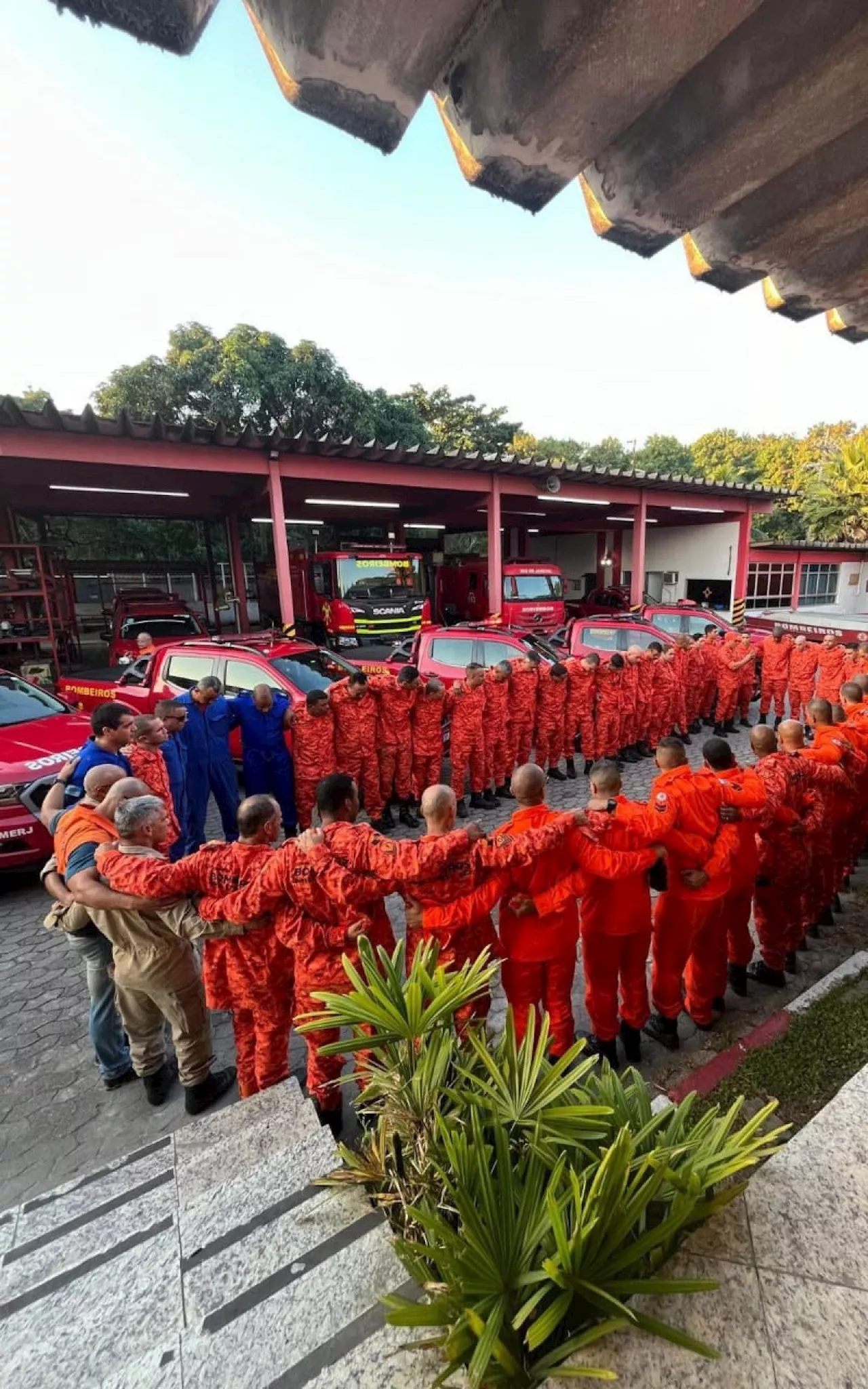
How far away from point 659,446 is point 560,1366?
2122 inches

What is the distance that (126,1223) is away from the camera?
79.4 inches

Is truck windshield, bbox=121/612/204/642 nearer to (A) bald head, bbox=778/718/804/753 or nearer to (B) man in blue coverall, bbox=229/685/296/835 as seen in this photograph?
(B) man in blue coverall, bbox=229/685/296/835

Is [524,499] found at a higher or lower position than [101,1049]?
higher

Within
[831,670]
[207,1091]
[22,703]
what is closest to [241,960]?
[207,1091]

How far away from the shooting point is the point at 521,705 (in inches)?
287

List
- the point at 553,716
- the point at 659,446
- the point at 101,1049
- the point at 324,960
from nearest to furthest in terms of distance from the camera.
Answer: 1. the point at 324,960
2. the point at 101,1049
3. the point at 553,716
4. the point at 659,446

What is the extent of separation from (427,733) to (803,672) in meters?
6.33

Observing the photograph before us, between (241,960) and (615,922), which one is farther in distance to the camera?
(615,922)

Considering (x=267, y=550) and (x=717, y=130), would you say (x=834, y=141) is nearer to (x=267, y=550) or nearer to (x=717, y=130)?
(x=717, y=130)

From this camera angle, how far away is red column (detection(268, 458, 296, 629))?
449 inches

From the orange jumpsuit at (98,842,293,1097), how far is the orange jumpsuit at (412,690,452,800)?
371cm

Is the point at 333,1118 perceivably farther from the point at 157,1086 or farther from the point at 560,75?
the point at 560,75

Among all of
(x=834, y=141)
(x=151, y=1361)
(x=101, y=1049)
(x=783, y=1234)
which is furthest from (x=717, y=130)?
(x=101, y=1049)

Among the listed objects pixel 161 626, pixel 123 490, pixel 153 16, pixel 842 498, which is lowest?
pixel 161 626
